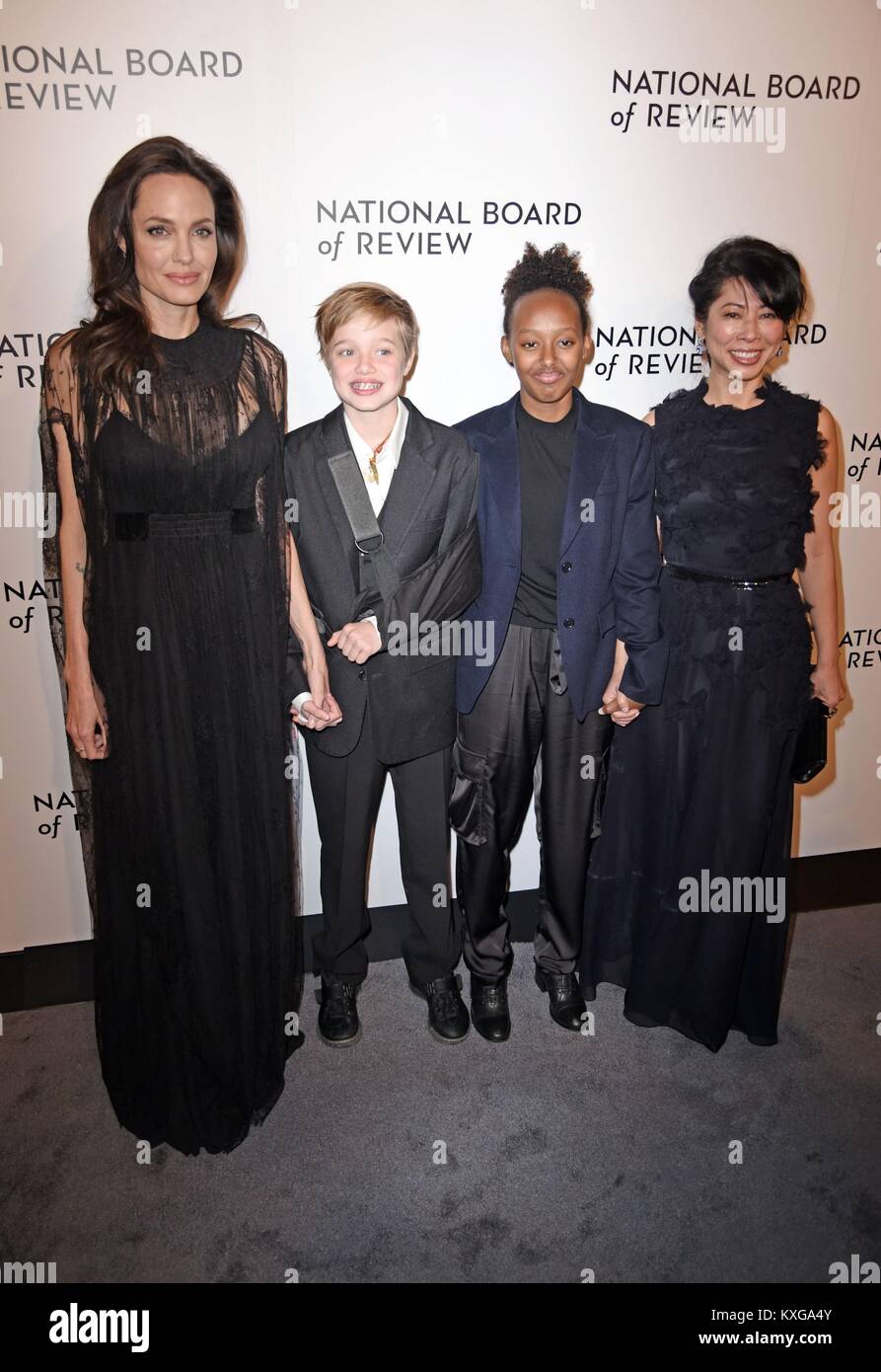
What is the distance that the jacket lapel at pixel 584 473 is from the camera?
7.47 feet

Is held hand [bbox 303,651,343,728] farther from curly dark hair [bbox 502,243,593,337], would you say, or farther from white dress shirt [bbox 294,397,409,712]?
curly dark hair [bbox 502,243,593,337]

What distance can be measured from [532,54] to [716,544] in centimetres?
140

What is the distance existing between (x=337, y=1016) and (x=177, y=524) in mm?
1559

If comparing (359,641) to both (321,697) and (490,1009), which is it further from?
(490,1009)

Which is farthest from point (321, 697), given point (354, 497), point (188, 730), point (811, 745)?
point (811, 745)

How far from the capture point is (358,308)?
2.08 metres

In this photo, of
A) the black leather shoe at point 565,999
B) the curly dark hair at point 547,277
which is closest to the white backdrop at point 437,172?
the curly dark hair at point 547,277

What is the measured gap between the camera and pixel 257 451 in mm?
2006

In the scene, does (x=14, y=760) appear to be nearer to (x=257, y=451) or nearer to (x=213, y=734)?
(x=213, y=734)

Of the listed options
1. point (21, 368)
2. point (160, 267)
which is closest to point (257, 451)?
point (160, 267)

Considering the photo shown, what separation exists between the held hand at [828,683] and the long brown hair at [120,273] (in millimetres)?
1946

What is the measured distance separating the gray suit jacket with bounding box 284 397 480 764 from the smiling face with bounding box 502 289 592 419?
248 mm

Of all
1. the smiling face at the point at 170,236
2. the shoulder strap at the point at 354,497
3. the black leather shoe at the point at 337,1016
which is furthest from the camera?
the black leather shoe at the point at 337,1016

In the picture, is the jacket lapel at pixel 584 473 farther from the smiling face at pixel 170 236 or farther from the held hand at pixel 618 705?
the smiling face at pixel 170 236
